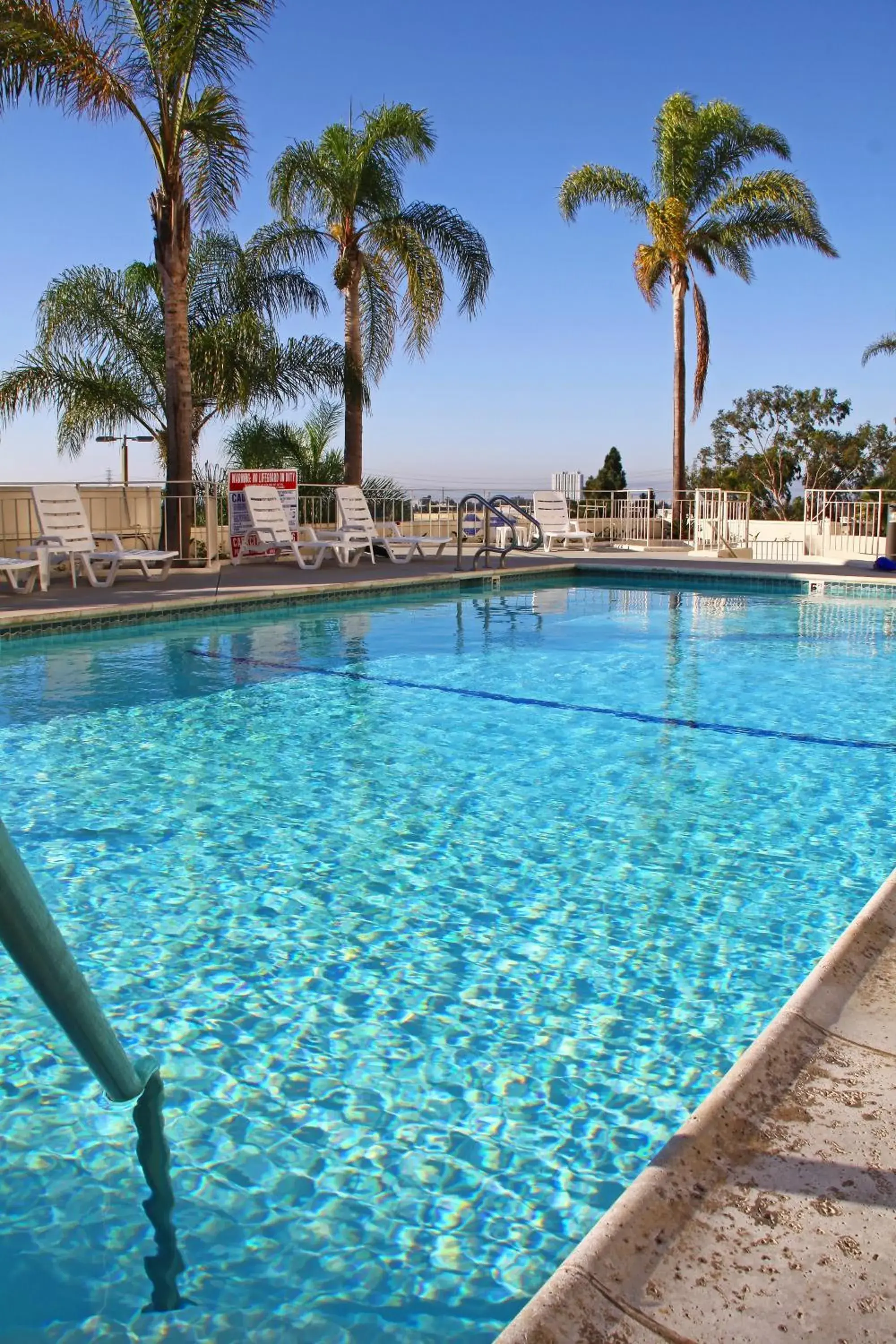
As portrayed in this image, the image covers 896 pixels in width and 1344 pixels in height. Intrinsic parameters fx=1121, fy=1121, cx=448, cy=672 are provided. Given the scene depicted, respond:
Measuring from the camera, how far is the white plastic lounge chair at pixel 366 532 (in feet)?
50.6

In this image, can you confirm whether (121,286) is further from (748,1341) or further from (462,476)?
(748,1341)

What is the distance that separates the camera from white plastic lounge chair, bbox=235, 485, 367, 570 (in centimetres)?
1463

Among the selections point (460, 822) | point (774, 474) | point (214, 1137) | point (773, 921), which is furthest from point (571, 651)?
point (774, 474)

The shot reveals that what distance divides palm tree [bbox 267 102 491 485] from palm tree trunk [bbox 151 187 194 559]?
4389 mm

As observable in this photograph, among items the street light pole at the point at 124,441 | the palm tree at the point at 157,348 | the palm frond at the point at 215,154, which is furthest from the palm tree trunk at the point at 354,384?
the palm frond at the point at 215,154

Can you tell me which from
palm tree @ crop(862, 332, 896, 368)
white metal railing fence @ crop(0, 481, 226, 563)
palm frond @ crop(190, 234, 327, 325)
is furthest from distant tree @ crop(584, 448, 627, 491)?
white metal railing fence @ crop(0, 481, 226, 563)

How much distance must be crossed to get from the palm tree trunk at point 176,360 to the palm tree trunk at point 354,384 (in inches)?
164

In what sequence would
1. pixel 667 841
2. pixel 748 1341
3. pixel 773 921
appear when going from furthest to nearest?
pixel 667 841 → pixel 773 921 → pixel 748 1341

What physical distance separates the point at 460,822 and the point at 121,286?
1538 cm

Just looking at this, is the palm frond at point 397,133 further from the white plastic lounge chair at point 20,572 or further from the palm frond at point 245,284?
the white plastic lounge chair at point 20,572

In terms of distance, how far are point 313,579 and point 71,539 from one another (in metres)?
2.74

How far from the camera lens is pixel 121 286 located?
17734mm

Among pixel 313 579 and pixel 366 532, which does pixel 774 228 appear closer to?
pixel 366 532

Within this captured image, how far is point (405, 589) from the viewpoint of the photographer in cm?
1320
